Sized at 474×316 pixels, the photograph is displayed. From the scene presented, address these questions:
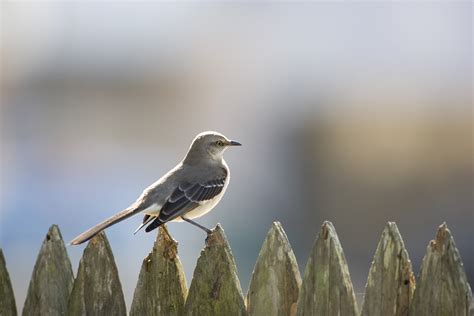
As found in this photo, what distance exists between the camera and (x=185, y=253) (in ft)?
40.5

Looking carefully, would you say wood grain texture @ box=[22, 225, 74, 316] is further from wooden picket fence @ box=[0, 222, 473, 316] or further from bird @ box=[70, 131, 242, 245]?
bird @ box=[70, 131, 242, 245]

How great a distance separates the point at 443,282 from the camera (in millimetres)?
4234

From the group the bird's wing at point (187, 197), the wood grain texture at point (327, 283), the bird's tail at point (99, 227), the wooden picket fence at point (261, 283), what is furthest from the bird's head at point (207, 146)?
the wood grain texture at point (327, 283)

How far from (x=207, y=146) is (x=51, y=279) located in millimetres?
2785

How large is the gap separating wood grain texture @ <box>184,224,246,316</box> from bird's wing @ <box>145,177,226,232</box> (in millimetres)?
1510

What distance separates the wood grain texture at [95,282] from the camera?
4684 mm

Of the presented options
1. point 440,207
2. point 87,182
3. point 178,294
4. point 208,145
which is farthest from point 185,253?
point 178,294

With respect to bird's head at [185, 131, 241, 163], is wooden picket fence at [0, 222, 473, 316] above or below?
below

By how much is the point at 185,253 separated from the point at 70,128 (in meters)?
5.67

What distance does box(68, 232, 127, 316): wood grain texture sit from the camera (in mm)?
4684

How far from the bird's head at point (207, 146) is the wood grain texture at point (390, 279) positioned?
3.07m

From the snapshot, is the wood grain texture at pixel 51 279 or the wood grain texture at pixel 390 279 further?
the wood grain texture at pixel 51 279

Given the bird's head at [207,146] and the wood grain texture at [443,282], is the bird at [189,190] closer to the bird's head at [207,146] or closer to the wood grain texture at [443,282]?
the bird's head at [207,146]

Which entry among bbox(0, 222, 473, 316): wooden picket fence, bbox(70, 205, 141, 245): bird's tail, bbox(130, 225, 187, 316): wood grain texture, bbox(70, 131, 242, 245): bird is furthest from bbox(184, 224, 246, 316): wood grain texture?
bbox(70, 131, 242, 245): bird
